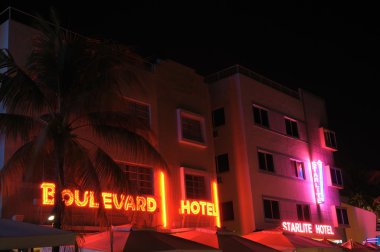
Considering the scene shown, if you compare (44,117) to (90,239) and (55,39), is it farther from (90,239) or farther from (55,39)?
(90,239)

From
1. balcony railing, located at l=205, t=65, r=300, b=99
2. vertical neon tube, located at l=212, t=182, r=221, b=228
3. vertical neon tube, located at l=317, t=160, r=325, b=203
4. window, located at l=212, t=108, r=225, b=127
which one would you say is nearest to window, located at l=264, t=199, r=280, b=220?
vertical neon tube, located at l=212, t=182, r=221, b=228

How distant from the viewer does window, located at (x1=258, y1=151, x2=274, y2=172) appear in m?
28.3

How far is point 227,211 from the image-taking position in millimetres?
27234

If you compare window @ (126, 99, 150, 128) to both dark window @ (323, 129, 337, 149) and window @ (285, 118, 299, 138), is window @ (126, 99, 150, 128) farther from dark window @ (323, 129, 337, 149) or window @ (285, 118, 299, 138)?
dark window @ (323, 129, 337, 149)

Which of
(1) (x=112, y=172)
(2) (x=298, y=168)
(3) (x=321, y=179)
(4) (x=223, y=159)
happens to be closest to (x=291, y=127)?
(2) (x=298, y=168)

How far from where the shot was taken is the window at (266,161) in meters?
28.3

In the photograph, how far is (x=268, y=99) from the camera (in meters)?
30.3

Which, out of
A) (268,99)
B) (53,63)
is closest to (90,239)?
(53,63)

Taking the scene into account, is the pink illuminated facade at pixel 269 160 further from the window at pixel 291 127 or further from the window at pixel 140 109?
the window at pixel 140 109

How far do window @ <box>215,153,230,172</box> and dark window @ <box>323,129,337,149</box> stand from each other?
9.52 metres

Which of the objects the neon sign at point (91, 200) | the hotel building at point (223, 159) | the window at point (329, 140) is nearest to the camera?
the neon sign at point (91, 200)

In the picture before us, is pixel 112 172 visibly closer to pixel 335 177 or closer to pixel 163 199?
pixel 163 199

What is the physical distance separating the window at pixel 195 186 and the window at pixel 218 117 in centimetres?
438

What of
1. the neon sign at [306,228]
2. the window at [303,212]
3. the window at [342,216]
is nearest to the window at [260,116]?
the window at [303,212]
